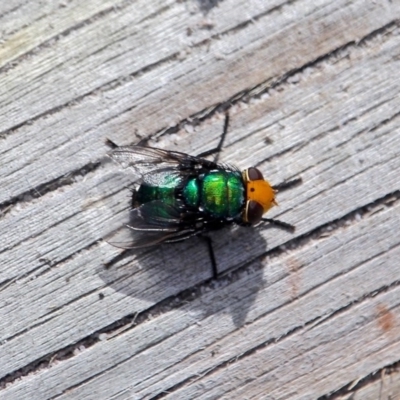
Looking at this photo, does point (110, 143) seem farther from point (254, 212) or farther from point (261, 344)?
point (261, 344)

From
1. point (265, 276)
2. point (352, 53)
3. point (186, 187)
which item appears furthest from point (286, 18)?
point (265, 276)

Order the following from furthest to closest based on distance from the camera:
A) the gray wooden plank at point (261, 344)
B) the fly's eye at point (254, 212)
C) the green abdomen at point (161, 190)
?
the green abdomen at point (161, 190) → the fly's eye at point (254, 212) → the gray wooden plank at point (261, 344)

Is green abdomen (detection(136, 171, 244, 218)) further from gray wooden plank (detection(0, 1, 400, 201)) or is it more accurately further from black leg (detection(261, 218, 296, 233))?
gray wooden plank (detection(0, 1, 400, 201))

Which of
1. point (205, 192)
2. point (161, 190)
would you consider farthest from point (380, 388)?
point (161, 190)

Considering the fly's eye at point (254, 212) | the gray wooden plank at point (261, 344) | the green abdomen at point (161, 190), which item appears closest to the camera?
the gray wooden plank at point (261, 344)

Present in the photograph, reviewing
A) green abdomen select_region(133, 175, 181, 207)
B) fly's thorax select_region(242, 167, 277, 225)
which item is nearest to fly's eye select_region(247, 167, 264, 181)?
fly's thorax select_region(242, 167, 277, 225)

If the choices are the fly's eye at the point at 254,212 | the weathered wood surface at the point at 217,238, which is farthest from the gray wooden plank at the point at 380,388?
the fly's eye at the point at 254,212

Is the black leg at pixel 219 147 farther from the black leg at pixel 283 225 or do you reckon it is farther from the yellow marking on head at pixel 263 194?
the black leg at pixel 283 225
